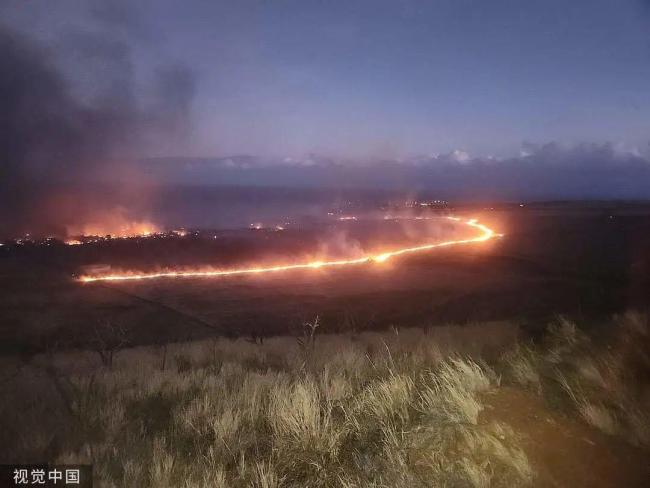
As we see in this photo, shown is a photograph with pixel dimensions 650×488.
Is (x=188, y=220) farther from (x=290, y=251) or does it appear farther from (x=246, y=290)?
(x=246, y=290)

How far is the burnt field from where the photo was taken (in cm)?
1836

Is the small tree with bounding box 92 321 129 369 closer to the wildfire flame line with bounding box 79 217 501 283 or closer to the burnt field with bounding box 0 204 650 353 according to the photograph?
the burnt field with bounding box 0 204 650 353

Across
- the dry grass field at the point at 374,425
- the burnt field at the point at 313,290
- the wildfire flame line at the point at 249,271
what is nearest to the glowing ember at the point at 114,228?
the burnt field at the point at 313,290

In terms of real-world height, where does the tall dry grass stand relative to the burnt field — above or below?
above

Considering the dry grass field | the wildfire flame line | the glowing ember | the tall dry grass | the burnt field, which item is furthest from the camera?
the glowing ember

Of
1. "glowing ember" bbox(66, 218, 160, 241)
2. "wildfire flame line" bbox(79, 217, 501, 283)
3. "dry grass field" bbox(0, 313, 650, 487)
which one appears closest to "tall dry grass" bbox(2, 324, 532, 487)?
"dry grass field" bbox(0, 313, 650, 487)

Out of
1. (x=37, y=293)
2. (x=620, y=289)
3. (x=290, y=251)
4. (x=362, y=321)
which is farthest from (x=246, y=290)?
(x=620, y=289)

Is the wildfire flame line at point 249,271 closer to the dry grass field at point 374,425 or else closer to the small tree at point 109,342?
the small tree at point 109,342

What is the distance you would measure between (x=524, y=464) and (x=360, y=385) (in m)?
3.20

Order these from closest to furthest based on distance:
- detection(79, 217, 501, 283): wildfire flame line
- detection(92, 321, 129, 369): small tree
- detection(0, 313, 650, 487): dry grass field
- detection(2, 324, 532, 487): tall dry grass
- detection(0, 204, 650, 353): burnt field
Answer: detection(0, 313, 650, 487): dry grass field < detection(2, 324, 532, 487): tall dry grass < detection(92, 321, 129, 369): small tree < detection(0, 204, 650, 353): burnt field < detection(79, 217, 501, 283): wildfire flame line

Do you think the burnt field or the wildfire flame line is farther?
the wildfire flame line

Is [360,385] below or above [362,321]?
above

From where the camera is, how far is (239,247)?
44.7 metres

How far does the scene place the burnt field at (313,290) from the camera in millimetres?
18359
